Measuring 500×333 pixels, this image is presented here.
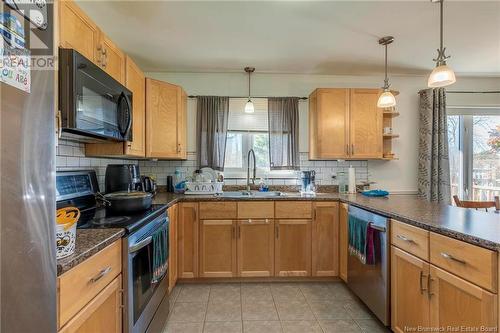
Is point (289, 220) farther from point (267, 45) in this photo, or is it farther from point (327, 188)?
point (267, 45)

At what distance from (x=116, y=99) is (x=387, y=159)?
3.04 metres

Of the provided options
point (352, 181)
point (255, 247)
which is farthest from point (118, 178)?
point (352, 181)

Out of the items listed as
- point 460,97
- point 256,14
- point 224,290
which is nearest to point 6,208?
point 256,14

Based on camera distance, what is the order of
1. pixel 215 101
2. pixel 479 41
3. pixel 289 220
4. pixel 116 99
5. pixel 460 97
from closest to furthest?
1. pixel 116 99
2. pixel 479 41
3. pixel 289 220
4. pixel 215 101
5. pixel 460 97

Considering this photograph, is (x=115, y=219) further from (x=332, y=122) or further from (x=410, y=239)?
(x=332, y=122)

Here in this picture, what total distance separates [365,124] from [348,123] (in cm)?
21

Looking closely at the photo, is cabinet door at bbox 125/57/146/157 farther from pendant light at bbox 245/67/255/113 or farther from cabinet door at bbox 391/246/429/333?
cabinet door at bbox 391/246/429/333

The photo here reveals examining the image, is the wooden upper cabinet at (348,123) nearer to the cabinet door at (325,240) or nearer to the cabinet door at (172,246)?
the cabinet door at (325,240)

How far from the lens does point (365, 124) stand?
296 cm

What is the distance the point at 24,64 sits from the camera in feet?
2.19

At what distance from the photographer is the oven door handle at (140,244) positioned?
1365 mm

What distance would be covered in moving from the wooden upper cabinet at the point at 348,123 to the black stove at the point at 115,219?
202cm

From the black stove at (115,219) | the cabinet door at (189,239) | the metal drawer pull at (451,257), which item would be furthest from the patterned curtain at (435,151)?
the black stove at (115,219)

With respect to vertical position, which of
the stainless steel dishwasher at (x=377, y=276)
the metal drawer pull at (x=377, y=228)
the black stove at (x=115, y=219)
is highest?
the black stove at (x=115, y=219)
